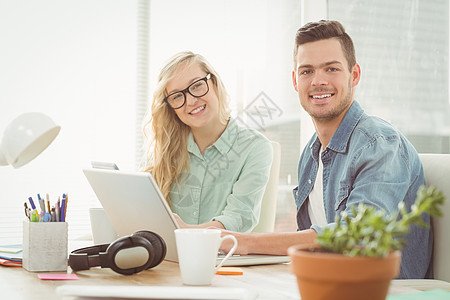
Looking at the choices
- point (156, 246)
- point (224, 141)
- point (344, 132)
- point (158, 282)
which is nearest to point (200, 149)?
point (224, 141)

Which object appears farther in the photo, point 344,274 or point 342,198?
point 342,198

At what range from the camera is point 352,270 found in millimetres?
551

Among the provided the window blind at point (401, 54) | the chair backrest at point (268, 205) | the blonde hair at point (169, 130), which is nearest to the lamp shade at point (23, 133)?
the blonde hair at point (169, 130)

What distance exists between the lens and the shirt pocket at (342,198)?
1537 mm

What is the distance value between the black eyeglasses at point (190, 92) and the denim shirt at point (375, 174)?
0.64 metres

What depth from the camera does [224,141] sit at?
213cm

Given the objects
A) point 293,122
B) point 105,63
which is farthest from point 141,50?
point 293,122

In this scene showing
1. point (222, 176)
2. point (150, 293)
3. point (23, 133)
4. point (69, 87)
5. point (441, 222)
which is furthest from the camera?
point (69, 87)

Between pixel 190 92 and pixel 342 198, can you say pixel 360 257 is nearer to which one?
pixel 342 198

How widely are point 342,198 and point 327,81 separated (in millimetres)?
426

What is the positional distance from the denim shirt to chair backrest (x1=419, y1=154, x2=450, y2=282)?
0.03m

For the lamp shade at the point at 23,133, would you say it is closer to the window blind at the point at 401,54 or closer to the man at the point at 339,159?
the man at the point at 339,159

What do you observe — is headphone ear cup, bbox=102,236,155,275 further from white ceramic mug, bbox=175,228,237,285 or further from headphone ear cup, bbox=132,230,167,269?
white ceramic mug, bbox=175,228,237,285

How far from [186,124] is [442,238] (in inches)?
45.3
